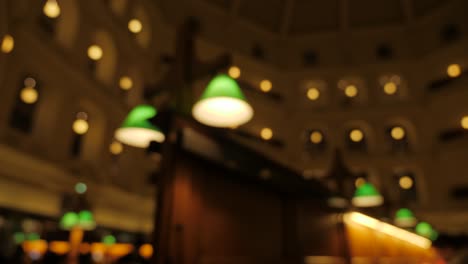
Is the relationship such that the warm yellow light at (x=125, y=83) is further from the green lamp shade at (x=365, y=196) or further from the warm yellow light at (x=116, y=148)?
the green lamp shade at (x=365, y=196)

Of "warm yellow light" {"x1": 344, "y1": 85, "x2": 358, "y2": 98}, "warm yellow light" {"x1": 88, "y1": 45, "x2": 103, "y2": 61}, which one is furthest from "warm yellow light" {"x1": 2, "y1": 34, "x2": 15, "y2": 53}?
"warm yellow light" {"x1": 344, "y1": 85, "x2": 358, "y2": 98}

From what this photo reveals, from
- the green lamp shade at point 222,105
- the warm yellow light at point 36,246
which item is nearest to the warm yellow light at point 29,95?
the warm yellow light at point 36,246

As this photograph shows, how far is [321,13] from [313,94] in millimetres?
4773

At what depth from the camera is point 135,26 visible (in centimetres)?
1489

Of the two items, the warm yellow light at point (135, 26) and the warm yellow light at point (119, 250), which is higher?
the warm yellow light at point (135, 26)

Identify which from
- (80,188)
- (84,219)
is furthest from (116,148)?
(84,219)

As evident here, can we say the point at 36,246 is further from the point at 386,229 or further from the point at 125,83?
the point at 386,229

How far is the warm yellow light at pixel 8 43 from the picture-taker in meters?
7.96

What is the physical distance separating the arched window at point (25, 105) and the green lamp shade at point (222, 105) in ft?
26.9

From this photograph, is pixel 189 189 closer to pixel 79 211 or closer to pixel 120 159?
pixel 79 211

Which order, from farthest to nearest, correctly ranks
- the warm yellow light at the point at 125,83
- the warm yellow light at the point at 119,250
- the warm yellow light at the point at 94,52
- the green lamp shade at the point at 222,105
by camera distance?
the warm yellow light at the point at 119,250, the warm yellow light at the point at 125,83, the warm yellow light at the point at 94,52, the green lamp shade at the point at 222,105

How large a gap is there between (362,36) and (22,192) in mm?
18822

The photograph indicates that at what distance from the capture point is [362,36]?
21.4 meters

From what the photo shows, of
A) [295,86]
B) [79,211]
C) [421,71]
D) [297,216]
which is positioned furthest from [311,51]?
Result: [297,216]
